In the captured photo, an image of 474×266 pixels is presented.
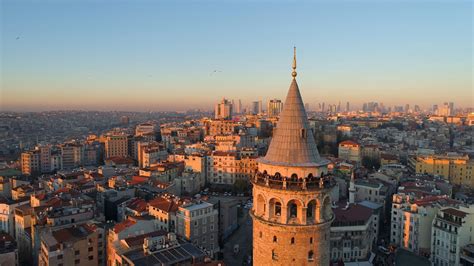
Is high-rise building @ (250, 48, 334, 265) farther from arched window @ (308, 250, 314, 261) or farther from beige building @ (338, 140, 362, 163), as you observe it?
beige building @ (338, 140, 362, 163)

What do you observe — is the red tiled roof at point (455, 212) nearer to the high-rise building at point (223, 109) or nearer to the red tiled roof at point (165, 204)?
the red tiled roof at point (165, 204)

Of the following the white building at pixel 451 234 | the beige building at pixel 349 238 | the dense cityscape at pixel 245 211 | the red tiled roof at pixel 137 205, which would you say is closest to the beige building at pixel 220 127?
the dense cityscape at pixel 245 211

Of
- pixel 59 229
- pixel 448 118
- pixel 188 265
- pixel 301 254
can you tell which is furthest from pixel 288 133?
pixel 448 118

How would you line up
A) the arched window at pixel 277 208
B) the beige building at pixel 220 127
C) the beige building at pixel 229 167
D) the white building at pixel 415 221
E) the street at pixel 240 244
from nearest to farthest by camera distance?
the arched window at pixel 277 208 < the street at pixel 240 244 < the white building at pixel 415 221 < the beige building at pixel 229 167 < the beige building at pixel 220 127

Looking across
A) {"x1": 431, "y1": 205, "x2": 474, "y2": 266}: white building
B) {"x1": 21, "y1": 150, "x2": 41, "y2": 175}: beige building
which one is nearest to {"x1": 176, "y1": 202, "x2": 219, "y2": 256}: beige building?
{"x1": 431, "y1": 205, "x2": 474, "y2": 266}: white building

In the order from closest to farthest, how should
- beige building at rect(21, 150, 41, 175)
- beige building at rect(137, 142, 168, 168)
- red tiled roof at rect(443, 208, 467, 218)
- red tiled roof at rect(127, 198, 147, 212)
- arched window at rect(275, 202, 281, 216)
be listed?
1. arched window at rect(275, 202, 281, 216)
2. red tiled roof at rect(443, 208, 467, 218)
3. red tiled roof at rect(127, 198, 147, 212)
4. beige building at rect(21, 150, 41, 175)
5. beige building at rect(137, 142, 168, 168)

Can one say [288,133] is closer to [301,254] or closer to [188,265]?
[301,254]

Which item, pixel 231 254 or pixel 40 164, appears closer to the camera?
pixel 231 254
